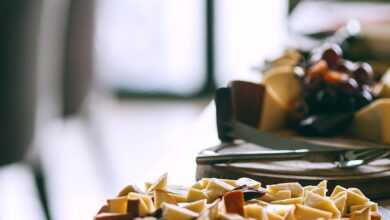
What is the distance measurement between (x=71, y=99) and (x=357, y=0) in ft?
2.17

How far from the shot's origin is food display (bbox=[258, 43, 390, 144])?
949 mm

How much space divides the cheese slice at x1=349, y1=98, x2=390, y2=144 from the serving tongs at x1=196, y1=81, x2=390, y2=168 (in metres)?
0.07

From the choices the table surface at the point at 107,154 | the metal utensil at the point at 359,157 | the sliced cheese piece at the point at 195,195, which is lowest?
the table surface at the point at 107,154

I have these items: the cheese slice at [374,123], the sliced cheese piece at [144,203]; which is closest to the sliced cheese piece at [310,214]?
the sliced cheese piece at [144,203]

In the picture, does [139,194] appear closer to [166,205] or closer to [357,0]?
[166,205]

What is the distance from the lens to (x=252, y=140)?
0.91 meters

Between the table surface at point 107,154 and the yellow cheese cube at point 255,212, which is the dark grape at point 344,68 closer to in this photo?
Answer: the table surface at point 107,154

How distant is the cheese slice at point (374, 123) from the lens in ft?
3.03

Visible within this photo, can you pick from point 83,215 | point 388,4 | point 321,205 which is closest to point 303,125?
point 321,205

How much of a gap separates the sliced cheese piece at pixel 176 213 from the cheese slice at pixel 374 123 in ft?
1.45

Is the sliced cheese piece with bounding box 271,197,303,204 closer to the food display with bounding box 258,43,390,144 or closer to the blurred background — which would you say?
the blurred background

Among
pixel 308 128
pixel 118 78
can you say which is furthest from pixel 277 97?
pixel 118 78

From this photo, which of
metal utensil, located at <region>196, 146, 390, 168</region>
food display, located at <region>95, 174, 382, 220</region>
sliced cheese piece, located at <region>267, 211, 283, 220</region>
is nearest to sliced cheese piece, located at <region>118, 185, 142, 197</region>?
food display, located at <region>95, 174, 382, 220</region>

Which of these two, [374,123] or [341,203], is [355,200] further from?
[374,123]
